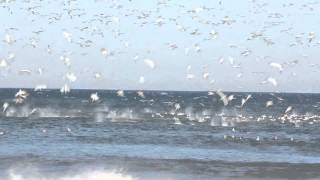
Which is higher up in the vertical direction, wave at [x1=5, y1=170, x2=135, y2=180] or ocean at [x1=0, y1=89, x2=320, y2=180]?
wave at [x1=5, y1=170, x2=135, y2=180]

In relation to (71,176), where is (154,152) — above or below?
below

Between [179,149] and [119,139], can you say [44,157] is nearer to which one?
[179,149]

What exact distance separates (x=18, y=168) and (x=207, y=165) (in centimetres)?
775

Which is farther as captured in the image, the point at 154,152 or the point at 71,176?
the point at 154,152

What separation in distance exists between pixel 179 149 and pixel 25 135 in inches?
485

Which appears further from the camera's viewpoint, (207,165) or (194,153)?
(194,153)

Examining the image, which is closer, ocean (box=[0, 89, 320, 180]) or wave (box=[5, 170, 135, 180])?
wave (box=[5, 170, 135, 180])

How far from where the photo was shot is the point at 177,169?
97.9 feet

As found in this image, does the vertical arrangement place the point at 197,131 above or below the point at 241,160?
below

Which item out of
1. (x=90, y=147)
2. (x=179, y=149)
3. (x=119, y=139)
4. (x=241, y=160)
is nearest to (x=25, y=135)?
(x=119, y=139)

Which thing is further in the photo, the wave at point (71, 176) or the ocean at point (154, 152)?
the ocean at point (154, 152)

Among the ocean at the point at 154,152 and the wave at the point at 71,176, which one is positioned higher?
the wave at the point at 71,176

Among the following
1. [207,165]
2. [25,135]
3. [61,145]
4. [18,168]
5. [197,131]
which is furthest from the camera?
[197,131]

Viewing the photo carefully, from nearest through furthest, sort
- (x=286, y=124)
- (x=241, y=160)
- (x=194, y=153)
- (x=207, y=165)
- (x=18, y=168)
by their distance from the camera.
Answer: (x=18, y=168) < (x=207, y=165) < (x=241, y=160) < (x=194, y=153) < (x=286, y=124)
